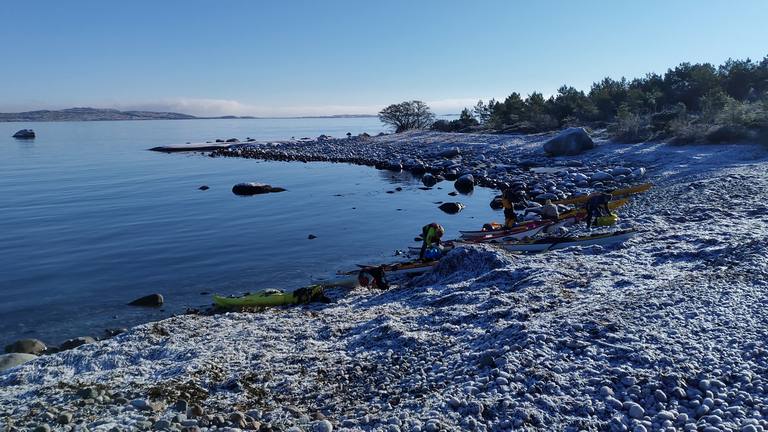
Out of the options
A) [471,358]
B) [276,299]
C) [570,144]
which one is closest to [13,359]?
[276,299]

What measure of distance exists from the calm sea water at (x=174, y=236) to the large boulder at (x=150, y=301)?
294mm

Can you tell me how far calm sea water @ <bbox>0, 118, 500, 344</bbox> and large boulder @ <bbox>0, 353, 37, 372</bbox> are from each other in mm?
1481

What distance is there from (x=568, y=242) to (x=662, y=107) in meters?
42.1

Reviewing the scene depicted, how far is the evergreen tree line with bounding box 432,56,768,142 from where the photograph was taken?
3142 centimetres

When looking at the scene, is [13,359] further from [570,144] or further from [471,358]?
[570,144]

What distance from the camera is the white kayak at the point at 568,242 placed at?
1377 centimetres

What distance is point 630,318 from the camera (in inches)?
315

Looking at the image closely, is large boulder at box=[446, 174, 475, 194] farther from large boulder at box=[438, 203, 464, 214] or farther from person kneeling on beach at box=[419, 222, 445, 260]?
person kneeling on beach at box=[419, 222, 445, 260]

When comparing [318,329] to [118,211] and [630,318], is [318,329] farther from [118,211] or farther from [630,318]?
[118,211]

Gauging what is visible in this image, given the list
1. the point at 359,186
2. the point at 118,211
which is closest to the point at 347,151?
the point at 359,186

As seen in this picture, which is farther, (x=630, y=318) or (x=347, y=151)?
(x=347, y=151)

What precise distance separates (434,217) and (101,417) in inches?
684

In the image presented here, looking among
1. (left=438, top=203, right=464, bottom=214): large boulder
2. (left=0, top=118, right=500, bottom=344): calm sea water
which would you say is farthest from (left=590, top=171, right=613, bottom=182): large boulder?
(left=438, top=203, right=464, bottom=214): large boulder

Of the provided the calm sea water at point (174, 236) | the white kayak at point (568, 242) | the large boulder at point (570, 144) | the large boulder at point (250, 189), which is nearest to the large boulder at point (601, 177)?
the calm sea water at point (174, 236)
